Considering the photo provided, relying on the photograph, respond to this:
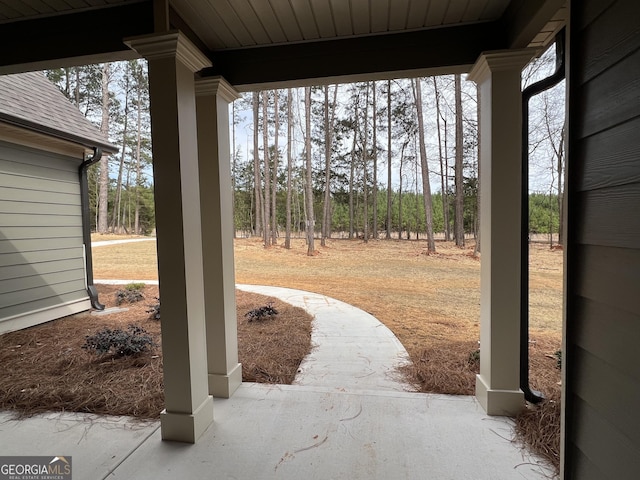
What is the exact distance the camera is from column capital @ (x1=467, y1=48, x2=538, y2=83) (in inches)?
74.6

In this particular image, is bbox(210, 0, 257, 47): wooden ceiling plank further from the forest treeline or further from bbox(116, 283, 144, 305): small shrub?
the forest treeline

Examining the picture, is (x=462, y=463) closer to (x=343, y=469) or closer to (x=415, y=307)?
(x=343, y=469)

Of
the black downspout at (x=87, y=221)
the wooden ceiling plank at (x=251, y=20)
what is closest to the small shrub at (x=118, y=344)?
the black downspout at (x=87, y=221)

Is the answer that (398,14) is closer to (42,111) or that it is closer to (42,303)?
(42,111)

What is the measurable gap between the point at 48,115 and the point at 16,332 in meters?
2.72

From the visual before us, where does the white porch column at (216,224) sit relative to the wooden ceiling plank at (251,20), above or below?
below

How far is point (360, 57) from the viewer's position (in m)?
2.15

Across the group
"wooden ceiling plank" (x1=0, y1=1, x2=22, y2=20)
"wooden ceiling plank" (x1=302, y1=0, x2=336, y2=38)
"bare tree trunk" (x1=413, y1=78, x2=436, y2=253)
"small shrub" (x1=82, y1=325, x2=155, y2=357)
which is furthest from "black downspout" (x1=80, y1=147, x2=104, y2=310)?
"bare tree trunk" (x1=413, y1=78, x2=436, y2=253)

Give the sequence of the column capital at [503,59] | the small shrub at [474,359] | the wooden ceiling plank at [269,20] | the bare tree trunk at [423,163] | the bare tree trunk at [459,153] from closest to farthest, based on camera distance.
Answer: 1. the wooden ceiling plank at [269,20]
2. the column capital at [503,59]
3. the small shrub at [474,359]
4. the bare tree trunk at [423,163]
5. the bare tree trunk at [459,153]

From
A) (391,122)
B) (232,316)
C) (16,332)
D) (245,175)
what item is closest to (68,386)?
(232,316)

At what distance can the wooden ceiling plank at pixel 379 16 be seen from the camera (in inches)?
71.3

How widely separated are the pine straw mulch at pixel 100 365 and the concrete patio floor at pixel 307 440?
5.7 inches

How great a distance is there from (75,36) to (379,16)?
184 centimetres

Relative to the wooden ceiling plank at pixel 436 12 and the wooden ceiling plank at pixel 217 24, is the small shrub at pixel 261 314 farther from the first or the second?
the wooden ceiling plank at pixel 436 12
